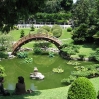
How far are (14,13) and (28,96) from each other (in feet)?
15.0

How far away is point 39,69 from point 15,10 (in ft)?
59.2

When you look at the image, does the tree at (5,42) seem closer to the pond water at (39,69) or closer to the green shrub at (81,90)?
the pond water at (39,69)

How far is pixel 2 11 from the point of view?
1120 cm

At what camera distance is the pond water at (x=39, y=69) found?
2291 cm

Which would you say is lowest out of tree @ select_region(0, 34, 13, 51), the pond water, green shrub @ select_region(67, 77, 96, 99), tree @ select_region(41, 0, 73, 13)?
the pond water

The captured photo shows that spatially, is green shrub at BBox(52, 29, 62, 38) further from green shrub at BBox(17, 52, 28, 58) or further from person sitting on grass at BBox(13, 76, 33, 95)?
person sitting on grass at BBox(13, 76, 33, 95)

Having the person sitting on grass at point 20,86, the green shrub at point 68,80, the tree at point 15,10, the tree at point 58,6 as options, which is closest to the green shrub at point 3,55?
the green shrub at point 68,80

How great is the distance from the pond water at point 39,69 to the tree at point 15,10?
11.0 m

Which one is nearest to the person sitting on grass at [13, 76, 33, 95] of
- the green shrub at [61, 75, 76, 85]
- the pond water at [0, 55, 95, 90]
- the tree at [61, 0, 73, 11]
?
the pond water at [0, 55, 95, 90]

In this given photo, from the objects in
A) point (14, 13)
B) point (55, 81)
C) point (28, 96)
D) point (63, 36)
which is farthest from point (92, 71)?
point (63, 36)

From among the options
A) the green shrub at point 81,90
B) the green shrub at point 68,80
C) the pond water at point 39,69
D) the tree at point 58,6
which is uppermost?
the tree at point 58,6

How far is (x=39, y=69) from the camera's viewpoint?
2884 cm

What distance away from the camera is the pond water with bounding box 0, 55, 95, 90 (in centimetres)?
2291

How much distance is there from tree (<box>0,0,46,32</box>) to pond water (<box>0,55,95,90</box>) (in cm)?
1105
